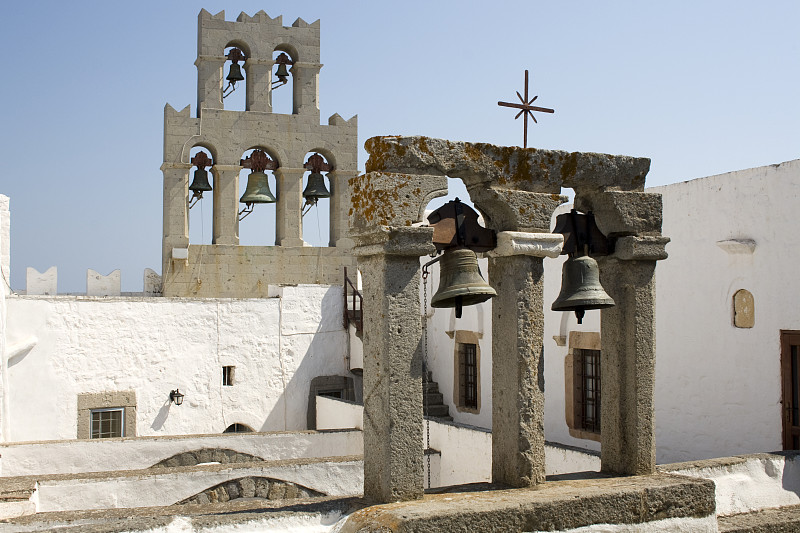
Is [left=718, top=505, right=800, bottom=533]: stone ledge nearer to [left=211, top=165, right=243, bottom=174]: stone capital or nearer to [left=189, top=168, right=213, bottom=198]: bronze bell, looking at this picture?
[left=211, top=165, right=243, bottom=174]: stone capital

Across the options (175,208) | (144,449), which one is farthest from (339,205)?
(144,449)

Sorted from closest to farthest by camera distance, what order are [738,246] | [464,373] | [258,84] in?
[738,246] < [464,373] < [258,84]

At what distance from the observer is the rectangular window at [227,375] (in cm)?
1279

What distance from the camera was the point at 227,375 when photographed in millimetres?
12836

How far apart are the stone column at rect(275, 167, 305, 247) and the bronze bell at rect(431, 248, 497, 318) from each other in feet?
31.3

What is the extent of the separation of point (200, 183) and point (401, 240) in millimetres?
9972

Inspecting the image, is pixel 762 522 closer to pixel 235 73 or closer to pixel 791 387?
pixel 791 387

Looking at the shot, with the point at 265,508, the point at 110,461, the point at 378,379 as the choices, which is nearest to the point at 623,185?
the point at 378,379

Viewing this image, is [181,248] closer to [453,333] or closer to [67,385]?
[67,385]

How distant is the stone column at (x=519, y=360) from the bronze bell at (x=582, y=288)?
0.19 m

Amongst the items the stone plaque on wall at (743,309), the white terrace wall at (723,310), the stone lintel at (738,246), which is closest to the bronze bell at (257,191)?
the white terrace wall at (723,310)

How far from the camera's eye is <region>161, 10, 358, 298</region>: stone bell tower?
13.6 m

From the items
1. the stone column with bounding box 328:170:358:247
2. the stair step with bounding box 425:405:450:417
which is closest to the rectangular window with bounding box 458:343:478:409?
the stair step with bounding box 425:405:450:417

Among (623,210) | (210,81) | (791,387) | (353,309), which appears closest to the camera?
(623,210)
